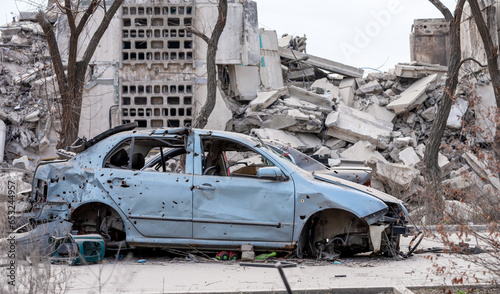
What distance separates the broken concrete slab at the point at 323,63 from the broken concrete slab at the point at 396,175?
7.49 m

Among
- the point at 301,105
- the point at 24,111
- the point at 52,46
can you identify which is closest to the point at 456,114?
the point at 301,105

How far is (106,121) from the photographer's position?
18.0m

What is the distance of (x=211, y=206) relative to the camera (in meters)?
7.21

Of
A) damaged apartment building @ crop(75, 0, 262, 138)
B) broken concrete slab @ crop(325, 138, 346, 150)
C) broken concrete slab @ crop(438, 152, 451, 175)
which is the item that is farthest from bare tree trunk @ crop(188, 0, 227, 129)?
broken concrete slab @ crop(438, 152, 451, 175)

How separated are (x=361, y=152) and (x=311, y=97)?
3.14m

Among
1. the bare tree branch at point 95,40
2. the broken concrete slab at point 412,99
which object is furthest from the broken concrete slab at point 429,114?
the bare tree branch at point 95,40

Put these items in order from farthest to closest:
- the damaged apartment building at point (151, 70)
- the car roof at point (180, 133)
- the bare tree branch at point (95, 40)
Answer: the damaged apartment building at point (151, 70) < the bare tree branch at point (95, 40) < the car roof at point (180, 133)

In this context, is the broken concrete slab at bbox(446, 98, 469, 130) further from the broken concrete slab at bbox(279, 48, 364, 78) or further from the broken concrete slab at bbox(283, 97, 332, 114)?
the broken concrete slab at bbox(279, 48, 364, 78)

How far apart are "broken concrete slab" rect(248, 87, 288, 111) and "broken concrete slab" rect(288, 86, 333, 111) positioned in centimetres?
55

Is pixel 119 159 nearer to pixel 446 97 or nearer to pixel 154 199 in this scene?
pixel 154 199

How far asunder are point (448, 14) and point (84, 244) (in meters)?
10.8

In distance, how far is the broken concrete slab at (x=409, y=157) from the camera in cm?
1655

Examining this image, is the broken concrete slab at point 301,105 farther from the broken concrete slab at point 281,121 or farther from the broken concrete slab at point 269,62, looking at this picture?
the broken concrete slab at point 269,62

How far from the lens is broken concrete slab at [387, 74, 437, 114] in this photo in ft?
60.9
